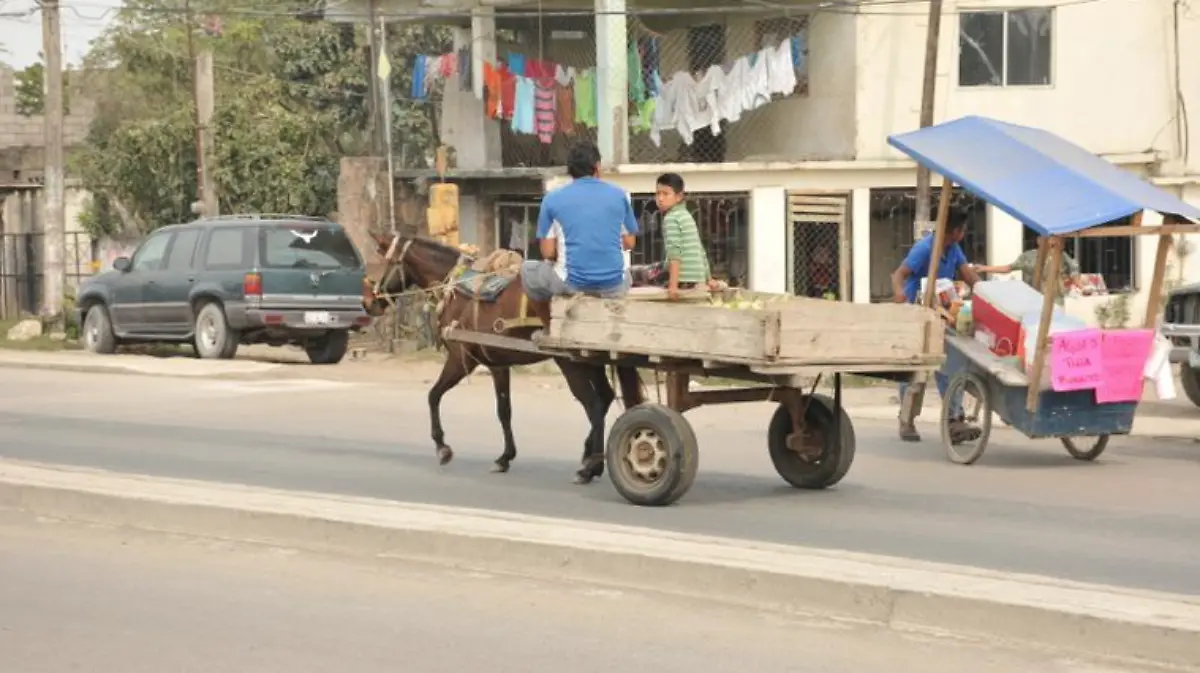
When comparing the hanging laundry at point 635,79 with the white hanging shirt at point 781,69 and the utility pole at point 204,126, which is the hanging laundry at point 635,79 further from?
the utility pole at point 204,126

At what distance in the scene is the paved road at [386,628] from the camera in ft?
21.5

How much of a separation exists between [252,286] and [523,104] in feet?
23.5

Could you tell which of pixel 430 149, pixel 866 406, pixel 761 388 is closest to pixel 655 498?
pixel 761 388

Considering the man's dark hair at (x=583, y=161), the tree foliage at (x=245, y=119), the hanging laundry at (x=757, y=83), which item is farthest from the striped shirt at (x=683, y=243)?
the tree foliage at (x=245, y=119)

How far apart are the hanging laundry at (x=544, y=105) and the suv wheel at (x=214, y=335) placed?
286 inches

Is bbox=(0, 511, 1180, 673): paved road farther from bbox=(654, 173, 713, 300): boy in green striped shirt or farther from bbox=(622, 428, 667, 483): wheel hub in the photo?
bbox=(654, 173, 713, 300): boy in green striped shirt

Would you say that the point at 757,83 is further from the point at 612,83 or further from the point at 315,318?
the point at 315,318

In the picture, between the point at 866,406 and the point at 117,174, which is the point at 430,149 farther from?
the point at 866,406

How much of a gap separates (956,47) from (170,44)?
25.7m

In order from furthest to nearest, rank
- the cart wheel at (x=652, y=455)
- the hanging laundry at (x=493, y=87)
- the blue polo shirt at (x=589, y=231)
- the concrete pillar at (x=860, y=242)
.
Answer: the hanging laundry at (x=493, y=87) < the concrete pillar at (x=860, y=242) < the blue polo shirt at (x=589, y=231) < the cart wheel at (x=652, y=455)

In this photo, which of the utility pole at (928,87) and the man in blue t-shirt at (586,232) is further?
the utility pole at (928,87)

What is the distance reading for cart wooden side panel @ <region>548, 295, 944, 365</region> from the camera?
9.48 metres

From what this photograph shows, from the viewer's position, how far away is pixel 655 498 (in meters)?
10.1

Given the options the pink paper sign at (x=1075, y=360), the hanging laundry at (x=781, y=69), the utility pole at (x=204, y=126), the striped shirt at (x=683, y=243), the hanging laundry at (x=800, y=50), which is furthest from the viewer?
the utility pole at (x=204, y=126)
